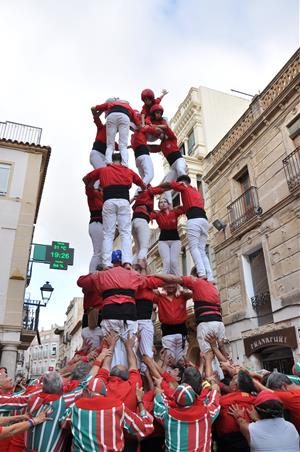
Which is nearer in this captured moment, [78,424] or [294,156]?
[78,424]

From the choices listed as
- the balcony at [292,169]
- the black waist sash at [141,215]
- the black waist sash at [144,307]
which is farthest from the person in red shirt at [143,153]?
the balcony at [292,169]

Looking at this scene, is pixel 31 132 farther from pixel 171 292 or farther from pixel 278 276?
pixel 171 292

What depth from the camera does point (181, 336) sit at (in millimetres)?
6648

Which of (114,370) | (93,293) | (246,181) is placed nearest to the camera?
(114,370)

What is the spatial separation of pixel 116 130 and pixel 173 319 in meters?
3.90

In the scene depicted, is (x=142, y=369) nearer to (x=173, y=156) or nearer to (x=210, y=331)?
(x=210, y=331)

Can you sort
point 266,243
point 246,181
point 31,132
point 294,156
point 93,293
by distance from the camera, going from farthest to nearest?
point 31,132 → point 246,181 → point 266,243 → point 294,156 → point 93,293

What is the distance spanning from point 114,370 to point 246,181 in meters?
13.3

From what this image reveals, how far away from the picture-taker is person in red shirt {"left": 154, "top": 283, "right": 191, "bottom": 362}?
6.61m

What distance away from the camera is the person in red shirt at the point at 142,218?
754 centimetres

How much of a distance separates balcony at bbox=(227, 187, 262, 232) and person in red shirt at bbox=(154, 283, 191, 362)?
8359 mm

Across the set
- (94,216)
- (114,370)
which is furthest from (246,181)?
(114,370)

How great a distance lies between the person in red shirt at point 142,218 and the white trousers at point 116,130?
104 centimetres

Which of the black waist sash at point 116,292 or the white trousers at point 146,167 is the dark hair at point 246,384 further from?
the white trousers at point 146,167
